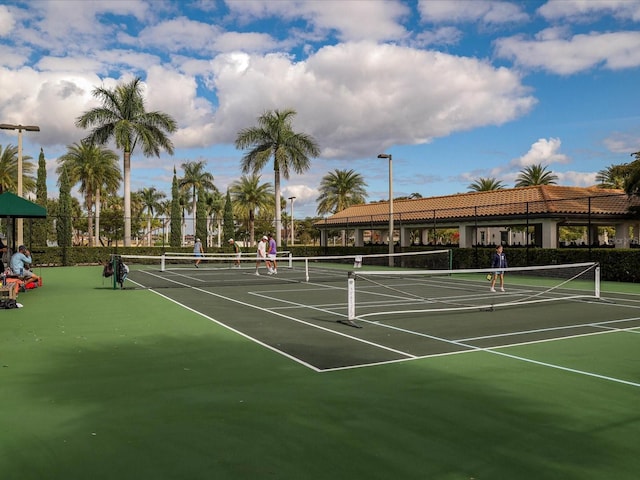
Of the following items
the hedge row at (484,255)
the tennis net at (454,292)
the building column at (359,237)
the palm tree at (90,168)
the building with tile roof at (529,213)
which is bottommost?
the tennis net at (454,292)

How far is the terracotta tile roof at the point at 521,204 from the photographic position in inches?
1138

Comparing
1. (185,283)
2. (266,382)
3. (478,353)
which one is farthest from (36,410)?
(185,283)

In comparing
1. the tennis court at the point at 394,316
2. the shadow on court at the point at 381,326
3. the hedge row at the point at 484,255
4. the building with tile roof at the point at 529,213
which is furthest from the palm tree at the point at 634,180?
the shadow on court at the point at 381,326

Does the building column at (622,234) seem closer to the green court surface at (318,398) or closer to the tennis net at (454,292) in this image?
the tennis net at (454,292)

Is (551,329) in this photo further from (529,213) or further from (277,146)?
(277,146)

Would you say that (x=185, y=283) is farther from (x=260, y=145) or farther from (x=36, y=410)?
(x=260, y=145)

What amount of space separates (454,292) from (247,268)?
A: 8453 millimetres

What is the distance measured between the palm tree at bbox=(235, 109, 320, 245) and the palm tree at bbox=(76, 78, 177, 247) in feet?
19.8

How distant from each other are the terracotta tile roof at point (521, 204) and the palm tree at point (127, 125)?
16448 mm

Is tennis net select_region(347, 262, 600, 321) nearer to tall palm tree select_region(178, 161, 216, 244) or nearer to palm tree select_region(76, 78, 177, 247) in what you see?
palm tree select_region(76, 78, 177, 247)

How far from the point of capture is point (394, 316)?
11.3m

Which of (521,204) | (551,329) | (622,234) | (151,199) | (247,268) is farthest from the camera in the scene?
(151,199)

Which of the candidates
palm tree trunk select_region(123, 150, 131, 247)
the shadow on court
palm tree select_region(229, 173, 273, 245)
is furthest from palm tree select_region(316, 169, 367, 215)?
the shadow on court

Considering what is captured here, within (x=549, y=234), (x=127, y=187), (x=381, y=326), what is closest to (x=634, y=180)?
(x=549, y=234)
